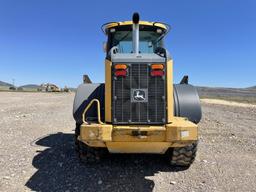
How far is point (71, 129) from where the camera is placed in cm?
1041

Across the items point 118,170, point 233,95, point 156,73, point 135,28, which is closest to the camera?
point 156,73

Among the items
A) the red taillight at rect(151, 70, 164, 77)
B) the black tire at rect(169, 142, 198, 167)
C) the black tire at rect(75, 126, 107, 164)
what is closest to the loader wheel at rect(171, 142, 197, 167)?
the black tire at rect(169, 142, 198, 167)

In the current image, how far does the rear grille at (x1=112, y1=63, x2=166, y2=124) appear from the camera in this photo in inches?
193

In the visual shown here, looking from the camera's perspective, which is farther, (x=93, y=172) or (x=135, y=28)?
(x=93, y=172)

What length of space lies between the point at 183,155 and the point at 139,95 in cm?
157

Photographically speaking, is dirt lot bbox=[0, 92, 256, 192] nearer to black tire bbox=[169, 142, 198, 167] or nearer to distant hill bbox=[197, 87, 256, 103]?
black tire bbox=[169, 142, 198, 167]

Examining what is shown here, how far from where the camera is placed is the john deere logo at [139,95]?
4.93 m

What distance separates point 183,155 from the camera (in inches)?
222

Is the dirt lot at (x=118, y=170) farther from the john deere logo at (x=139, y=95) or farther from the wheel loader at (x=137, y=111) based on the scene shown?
the john deere logo at (x=139, y=95)

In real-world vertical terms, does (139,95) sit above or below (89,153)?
above

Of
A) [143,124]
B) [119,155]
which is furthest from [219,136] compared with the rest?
[143,124]

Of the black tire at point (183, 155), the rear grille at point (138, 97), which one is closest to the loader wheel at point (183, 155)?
the black tire at point (183, 155)

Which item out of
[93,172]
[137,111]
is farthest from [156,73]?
[93,172]

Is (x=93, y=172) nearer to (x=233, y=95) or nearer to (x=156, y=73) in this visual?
(x=156, y=73)
